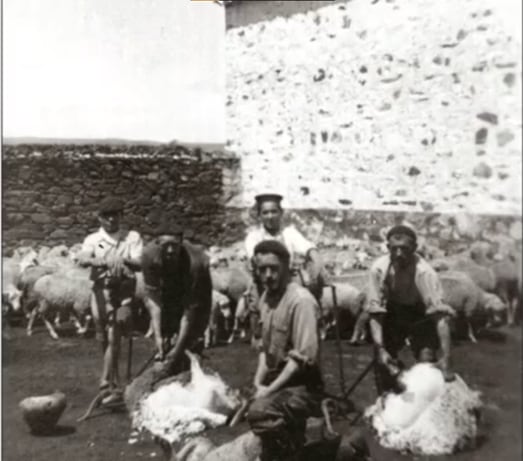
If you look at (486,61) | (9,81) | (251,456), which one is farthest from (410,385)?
(9,81)

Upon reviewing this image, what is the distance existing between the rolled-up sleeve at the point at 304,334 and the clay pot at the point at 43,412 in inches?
50.9

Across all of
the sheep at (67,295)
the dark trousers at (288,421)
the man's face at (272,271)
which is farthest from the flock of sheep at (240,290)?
the dark trousers at (288,421)

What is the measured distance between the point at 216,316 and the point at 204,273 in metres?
0.24

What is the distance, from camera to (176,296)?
4.12m

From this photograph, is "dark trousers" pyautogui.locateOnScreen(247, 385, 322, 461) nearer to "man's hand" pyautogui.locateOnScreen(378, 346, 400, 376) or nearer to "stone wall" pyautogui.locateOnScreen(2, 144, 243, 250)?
"man's hand" pyautogui.locateOnScreen(378, 346, 400, 376)

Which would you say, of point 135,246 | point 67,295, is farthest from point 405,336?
point 67,295

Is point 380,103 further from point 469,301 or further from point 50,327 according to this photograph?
point 50,327

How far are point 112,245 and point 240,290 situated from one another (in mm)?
738

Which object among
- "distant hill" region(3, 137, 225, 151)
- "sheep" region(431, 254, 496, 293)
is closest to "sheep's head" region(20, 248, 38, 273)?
"distant hill" region(3, 137, 225, 151)

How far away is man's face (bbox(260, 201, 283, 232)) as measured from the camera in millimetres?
3912

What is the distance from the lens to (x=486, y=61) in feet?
11.4

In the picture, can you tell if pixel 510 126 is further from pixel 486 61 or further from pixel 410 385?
pixel 410 385

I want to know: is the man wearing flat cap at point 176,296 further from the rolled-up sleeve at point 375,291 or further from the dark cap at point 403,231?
the dark cap at point 403,231

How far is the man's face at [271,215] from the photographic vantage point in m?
3.91
